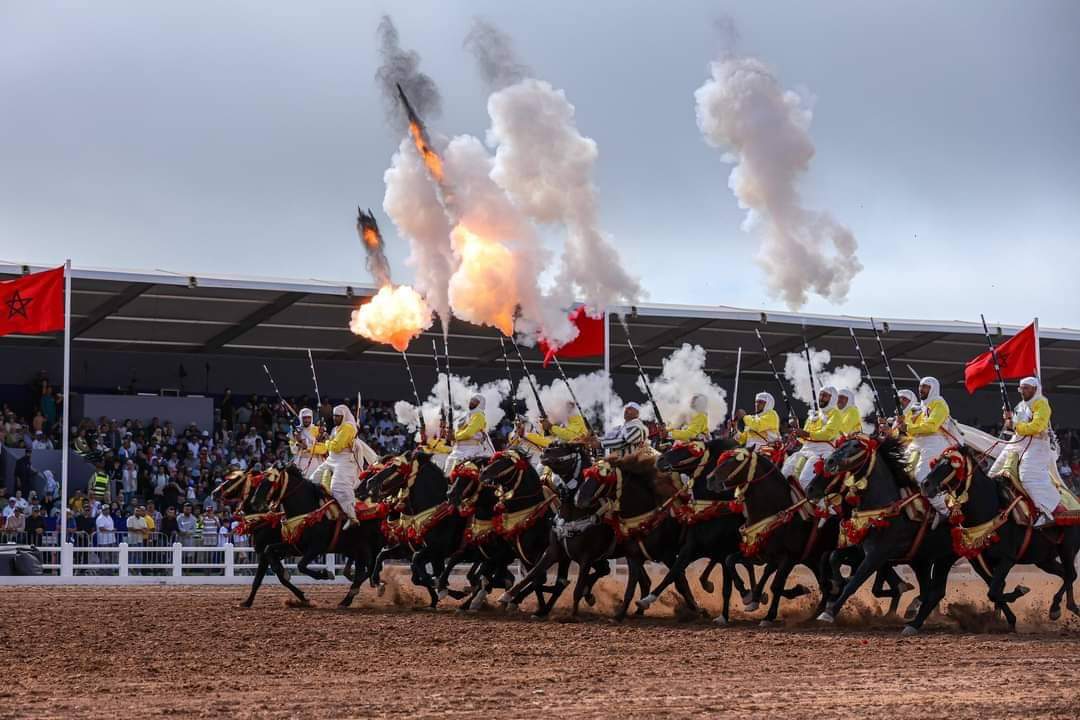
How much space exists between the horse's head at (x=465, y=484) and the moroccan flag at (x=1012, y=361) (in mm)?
15340

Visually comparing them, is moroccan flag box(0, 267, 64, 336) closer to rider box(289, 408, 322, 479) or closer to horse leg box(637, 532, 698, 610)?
rider box(289, 408, 322, 479)

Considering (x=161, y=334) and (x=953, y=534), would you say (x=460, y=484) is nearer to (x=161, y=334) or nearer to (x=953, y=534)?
(x=953, y=534)

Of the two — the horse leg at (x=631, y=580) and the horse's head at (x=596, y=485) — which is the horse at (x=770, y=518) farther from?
the horse's head at (x=596, y=485)

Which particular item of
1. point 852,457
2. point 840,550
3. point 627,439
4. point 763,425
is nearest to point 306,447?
point 627,439

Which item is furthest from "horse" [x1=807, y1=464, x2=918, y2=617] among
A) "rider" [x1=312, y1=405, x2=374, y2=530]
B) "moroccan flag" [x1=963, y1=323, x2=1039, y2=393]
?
"moroccan flag" [x1=963, y1=323, x2=1039, y2=393]

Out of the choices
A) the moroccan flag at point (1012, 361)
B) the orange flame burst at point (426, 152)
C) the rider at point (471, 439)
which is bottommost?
the rider at point (471, 439)

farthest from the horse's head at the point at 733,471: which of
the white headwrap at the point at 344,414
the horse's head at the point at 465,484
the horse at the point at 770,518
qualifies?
the white headwrap at the point at 344,414

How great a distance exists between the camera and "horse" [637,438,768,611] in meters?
19.6

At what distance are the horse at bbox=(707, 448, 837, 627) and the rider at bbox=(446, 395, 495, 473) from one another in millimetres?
6344

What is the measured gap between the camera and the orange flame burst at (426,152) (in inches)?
1099

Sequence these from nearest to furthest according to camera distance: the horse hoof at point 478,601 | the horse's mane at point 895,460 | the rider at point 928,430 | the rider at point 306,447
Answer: the horse's mane at point 895,460 → the rider at point 928,430 → the horse hoof at point 478,601 → the rider at point 306,447

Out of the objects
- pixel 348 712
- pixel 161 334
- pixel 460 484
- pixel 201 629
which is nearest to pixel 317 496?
pixel 460 484

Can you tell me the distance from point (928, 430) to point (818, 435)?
6.40 feet

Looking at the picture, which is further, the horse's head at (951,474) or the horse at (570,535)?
the horse at (570,535)
